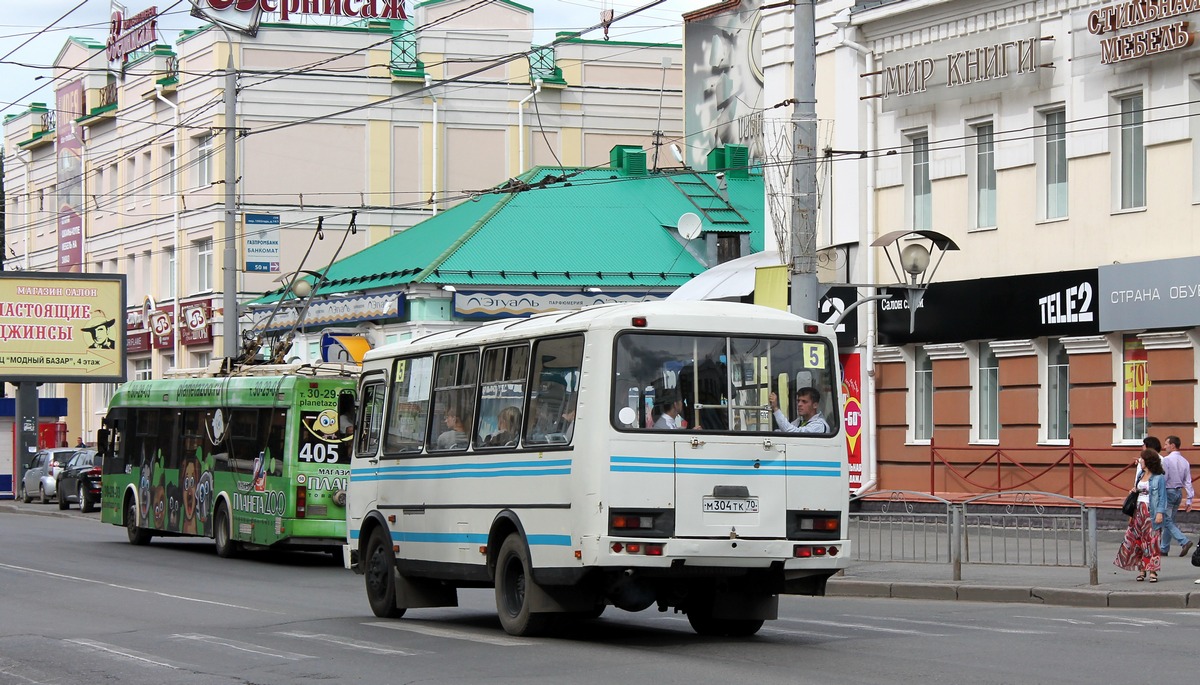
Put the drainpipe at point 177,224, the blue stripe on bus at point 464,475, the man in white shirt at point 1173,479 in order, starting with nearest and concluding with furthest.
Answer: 1. the blue stripe on bus at point 464,475
2. the man in white shirt at point 1173,479
3. the drainpipe at point 177,224

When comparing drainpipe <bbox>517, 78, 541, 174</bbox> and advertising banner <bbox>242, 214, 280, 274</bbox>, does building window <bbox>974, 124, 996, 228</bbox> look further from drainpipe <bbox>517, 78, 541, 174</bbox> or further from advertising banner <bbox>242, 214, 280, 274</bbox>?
drainpipe <bbox>517, 78, 541, 174</bbox>

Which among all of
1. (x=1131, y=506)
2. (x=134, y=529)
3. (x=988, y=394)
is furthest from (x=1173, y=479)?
(x=134, y=529)

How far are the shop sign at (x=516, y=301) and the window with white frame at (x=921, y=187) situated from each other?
13489 millimetres

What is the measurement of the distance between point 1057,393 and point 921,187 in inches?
185

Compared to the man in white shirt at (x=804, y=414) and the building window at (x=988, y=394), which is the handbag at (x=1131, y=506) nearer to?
the man in white shirt at (x=804, y=414)

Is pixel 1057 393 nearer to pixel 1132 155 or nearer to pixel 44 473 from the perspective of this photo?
pixel 1132 155

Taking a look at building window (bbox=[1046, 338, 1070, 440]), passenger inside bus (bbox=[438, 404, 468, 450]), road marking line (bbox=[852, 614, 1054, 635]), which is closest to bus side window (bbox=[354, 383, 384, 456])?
passenger inside bus (bbox=[438, 404, 468, 450])

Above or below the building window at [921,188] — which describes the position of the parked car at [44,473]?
below

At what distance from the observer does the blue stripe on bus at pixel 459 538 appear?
14750 millimetres

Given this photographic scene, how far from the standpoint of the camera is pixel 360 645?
15.1 m

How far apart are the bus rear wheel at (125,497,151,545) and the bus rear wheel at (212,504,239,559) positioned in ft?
14.5

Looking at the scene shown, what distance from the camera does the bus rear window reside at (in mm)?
14547

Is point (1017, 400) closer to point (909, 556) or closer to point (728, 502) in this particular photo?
point (909, 556)

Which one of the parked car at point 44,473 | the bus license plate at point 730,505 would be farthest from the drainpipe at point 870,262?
the parked car at point 44,473
